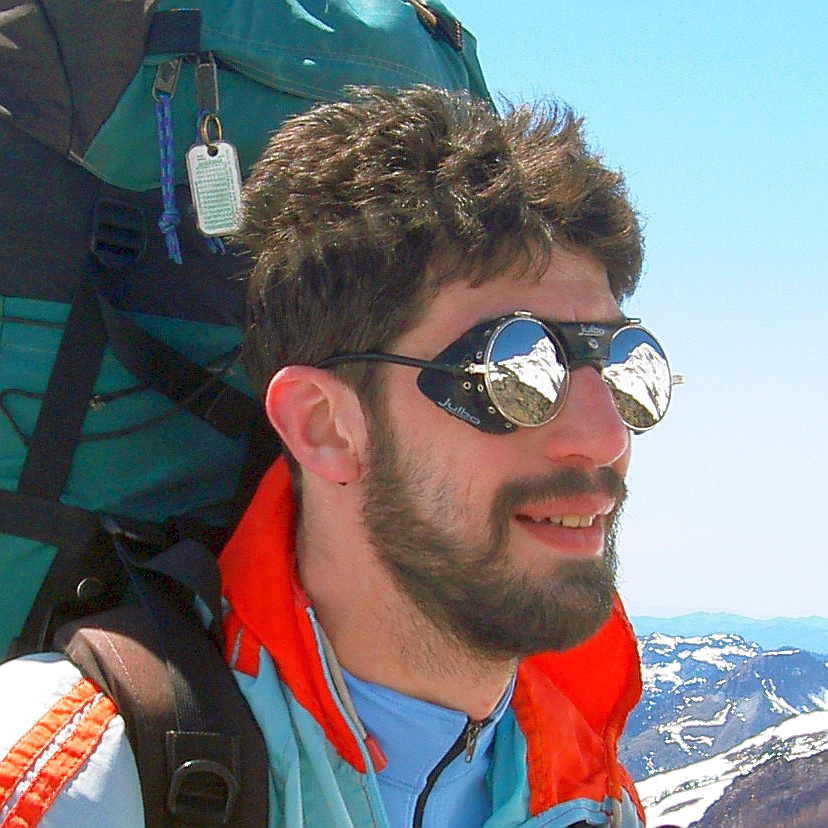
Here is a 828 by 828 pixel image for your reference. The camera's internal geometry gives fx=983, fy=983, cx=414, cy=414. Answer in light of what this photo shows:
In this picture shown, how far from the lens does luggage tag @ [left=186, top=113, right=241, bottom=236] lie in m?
2.44

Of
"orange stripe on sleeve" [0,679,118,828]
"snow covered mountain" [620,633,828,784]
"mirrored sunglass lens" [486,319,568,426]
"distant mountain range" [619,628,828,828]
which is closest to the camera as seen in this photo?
"orange stripe on sleeve" [0,679,118,828]

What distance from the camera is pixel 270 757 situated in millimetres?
2082

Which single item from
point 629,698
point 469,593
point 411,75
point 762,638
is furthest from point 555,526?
point 762,638

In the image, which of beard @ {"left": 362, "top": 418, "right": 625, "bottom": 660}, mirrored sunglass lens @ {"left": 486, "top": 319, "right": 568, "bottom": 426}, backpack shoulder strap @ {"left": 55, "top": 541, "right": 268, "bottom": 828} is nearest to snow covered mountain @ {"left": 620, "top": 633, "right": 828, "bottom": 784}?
beard @ {"left": 362, "top": 418, "right": 625, "bottom": 660}

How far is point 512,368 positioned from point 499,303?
20 centimetres

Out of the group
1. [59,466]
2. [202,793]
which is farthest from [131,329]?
[202,793]

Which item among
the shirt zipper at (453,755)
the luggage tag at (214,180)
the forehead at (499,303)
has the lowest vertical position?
the shirt zipper at (453,755)

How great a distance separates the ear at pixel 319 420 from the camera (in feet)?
7.97

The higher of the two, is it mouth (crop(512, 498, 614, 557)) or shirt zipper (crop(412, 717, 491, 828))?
mouth (crop(512, 498, 614, 557))

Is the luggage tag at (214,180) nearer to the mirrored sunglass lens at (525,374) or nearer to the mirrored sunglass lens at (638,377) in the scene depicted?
the mirrored sunglass lens at (525,374)

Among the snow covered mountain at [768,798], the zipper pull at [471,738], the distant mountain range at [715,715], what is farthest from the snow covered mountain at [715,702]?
the zipper pull at [471,738]

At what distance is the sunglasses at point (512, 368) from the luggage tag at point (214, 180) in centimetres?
49

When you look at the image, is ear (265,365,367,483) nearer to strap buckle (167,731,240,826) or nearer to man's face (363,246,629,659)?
man's face (363,246,629,659)

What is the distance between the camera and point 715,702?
5447 cm
